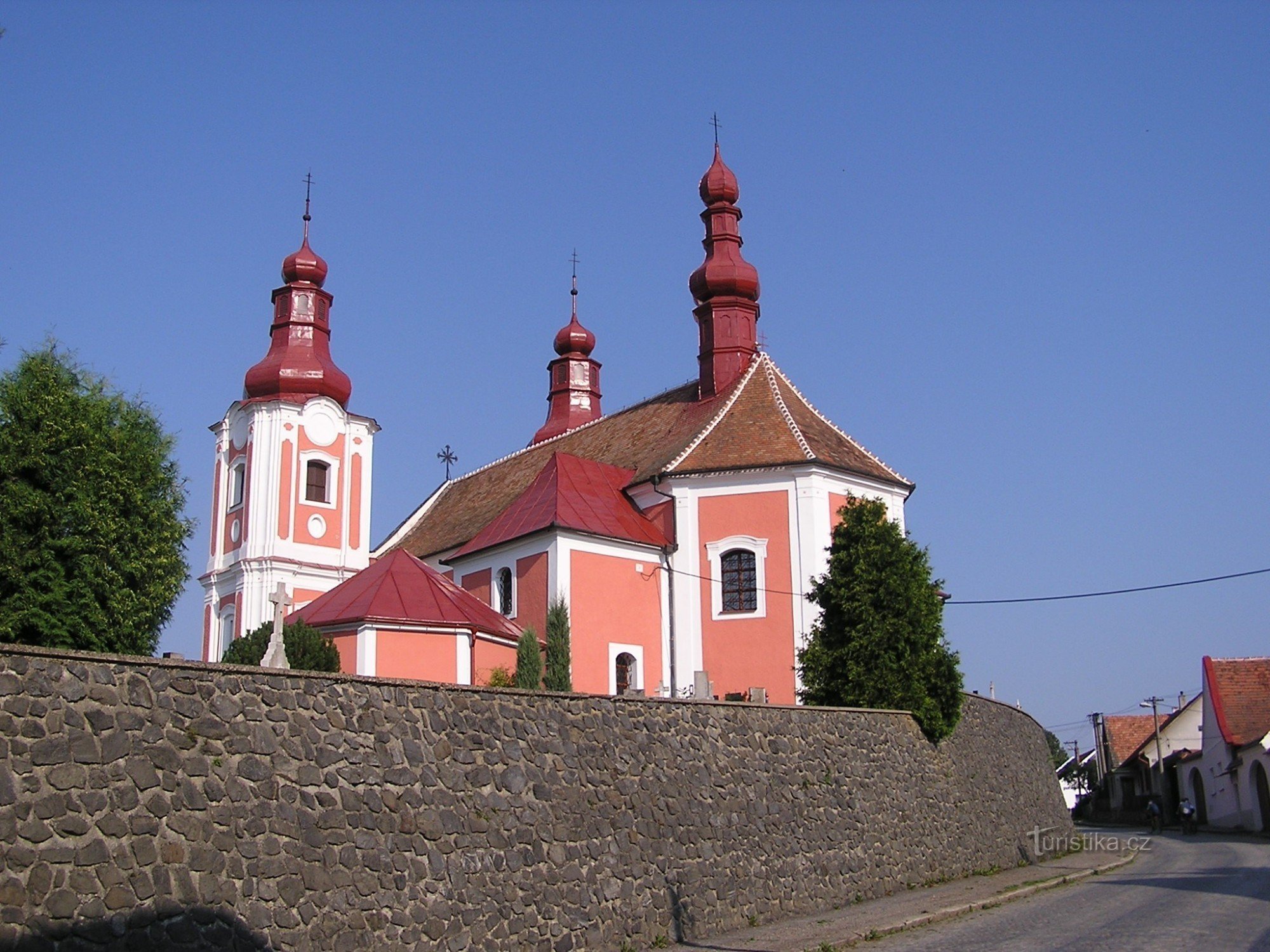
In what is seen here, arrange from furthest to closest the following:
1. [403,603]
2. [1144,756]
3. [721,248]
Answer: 1. [1144,756]
2. [721,248]
3. [403,603]

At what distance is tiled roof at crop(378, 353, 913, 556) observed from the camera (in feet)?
91.6

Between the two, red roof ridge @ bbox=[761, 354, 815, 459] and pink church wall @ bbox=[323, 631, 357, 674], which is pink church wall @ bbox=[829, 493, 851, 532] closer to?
red roof ridge @ bbox=[761, 354, 815, 459]

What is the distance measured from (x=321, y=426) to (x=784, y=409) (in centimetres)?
1408

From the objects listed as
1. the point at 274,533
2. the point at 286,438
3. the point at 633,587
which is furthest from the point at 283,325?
the point at 633,587

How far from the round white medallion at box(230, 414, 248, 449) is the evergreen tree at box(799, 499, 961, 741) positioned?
2056cm

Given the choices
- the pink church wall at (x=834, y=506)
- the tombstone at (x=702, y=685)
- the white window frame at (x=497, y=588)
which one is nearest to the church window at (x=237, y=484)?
the white window frame at (x=497, y=588)

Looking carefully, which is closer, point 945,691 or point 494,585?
point 945,691

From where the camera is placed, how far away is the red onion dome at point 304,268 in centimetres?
3622

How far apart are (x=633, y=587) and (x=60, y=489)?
12.1 meters

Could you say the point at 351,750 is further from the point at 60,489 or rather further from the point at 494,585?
the point at 494,585

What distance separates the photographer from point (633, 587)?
2714 centimetres

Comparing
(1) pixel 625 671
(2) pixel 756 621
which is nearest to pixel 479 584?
(1) pixel 625 671

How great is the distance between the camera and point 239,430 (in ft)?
117

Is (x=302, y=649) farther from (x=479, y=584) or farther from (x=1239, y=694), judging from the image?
(x=1239, y=694)
